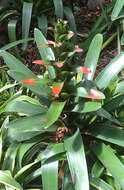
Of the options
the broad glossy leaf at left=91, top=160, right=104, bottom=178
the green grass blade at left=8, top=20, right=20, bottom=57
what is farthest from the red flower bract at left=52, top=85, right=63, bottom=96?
the green grass blade at left=8, top=20, right=20, bottom=57

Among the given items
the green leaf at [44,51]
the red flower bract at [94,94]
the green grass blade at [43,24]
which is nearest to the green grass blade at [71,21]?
the green grass blade at [43,24]

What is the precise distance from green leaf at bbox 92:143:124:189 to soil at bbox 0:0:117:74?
1427 mm

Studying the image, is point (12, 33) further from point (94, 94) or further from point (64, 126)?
point (94, 94)

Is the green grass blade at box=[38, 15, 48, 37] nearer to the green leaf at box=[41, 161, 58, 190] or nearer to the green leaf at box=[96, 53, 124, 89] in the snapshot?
the green leaf at box=[96, 53, 124, 89]

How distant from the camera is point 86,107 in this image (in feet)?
4.66

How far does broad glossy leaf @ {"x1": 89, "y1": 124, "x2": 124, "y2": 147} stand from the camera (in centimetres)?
150

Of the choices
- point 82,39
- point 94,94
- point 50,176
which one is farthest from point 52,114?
point 82,39

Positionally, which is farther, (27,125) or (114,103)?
(114,103)

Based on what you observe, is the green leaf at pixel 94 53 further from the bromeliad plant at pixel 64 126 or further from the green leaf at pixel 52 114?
the green leaf at pixel 52 114

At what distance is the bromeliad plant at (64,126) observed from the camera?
4.51 ft

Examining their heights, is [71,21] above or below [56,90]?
above

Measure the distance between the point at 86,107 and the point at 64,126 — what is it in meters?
0.24

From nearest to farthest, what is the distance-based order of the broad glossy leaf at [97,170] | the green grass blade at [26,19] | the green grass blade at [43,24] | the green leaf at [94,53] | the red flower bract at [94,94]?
the red flower bract at [94,94] → the broad glossy leaf at [97,170] → the green leaf at [94,53] → the green grass blade at [26,19] → the green grass blade at [43,24]

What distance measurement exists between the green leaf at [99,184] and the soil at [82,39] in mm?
1536
